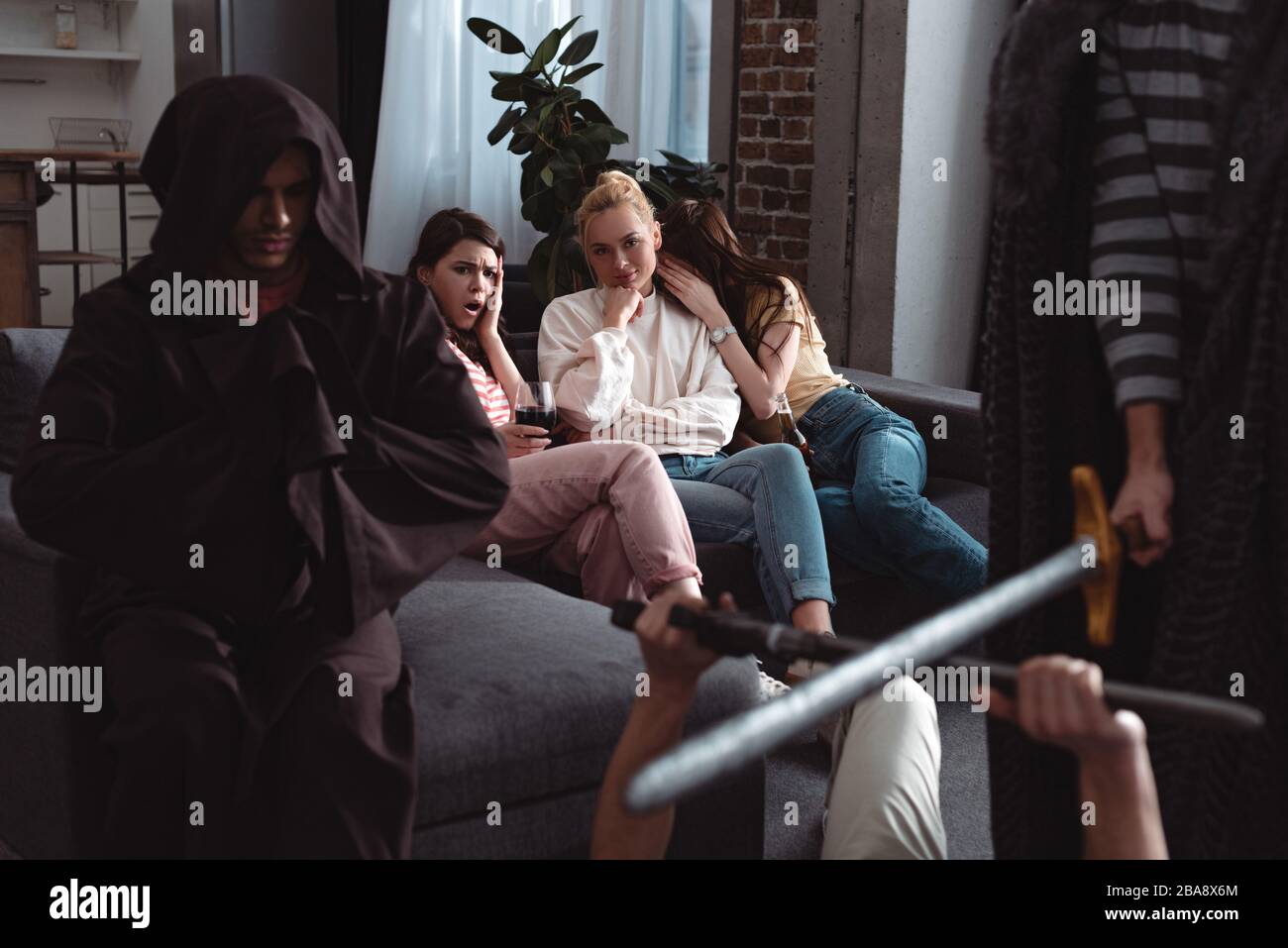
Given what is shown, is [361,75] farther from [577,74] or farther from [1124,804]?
[1124,804]

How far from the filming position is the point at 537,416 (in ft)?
8.00

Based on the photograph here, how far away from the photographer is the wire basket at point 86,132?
6.88m

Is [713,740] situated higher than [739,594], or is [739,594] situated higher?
[713,740]

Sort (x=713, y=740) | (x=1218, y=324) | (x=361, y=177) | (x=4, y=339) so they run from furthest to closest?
(x=361, y=177)
(x=4, y=339)
(x=1218, y=324)
(x=713, y=740)

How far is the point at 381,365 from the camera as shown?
5.80 ft

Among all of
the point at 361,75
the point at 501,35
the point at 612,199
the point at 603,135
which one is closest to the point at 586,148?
the point at 603,135

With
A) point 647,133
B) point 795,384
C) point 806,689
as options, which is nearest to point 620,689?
point 806,689

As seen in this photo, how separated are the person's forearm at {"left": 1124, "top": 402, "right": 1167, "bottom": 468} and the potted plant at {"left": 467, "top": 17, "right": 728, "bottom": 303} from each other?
2.48m

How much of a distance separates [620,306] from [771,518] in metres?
0.59

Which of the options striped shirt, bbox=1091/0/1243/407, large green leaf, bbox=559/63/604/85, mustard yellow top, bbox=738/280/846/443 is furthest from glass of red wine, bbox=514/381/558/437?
large green leaf, bbox=559/63/604/85

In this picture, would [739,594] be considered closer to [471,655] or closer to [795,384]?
[795,384]

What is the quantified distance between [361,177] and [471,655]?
13.0 feet

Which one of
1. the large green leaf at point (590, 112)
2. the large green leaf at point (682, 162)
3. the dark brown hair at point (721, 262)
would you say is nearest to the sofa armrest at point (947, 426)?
the dark brown hair at point (721, 262)

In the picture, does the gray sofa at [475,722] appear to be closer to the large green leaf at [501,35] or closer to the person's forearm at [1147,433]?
the person's forearm at [1147,433]
